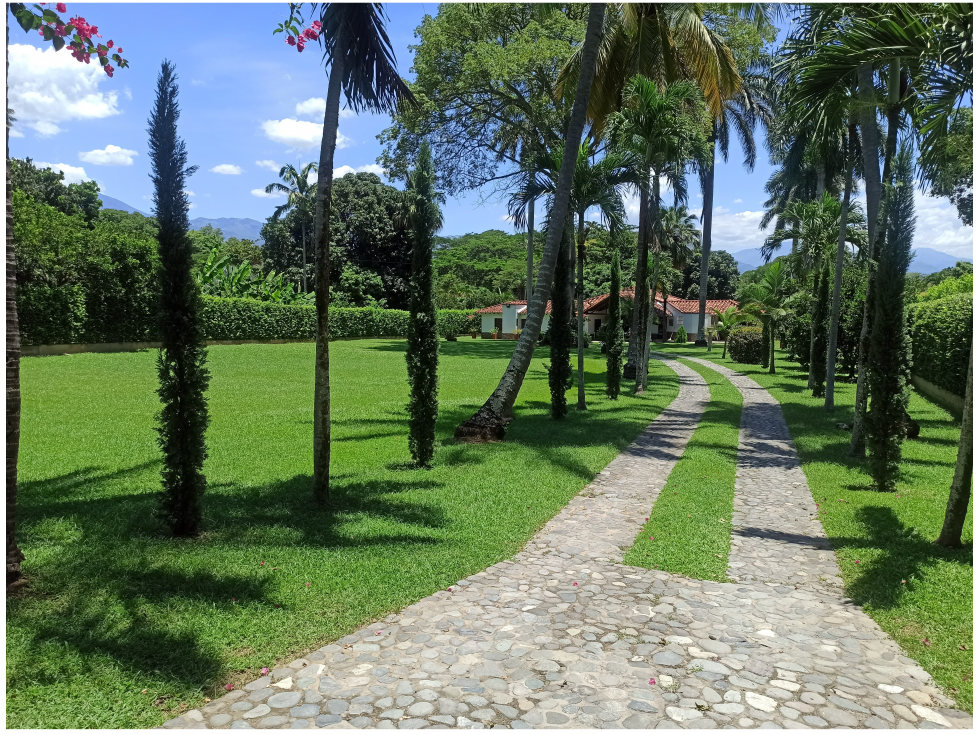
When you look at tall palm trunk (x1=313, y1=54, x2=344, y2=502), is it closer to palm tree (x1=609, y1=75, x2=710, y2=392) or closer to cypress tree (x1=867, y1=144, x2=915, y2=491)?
cypress tree (x1=867, y1=144, x2=915, y2=491)

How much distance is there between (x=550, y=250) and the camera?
12430 mm

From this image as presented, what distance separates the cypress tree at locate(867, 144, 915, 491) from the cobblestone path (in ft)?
9.98

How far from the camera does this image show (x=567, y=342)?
1516 cm

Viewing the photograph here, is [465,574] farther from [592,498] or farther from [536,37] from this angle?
[536,37]

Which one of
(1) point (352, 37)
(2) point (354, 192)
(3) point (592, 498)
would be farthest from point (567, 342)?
(2) point (354, 192)

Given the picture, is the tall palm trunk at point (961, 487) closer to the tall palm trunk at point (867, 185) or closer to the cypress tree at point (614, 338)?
the tall palm trunk at point (867, 185)

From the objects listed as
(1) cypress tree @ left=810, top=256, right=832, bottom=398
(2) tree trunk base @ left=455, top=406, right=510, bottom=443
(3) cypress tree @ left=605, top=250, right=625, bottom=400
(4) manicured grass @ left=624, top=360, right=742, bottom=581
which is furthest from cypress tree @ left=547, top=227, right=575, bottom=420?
(1) cypress tree @ left=810, top=256, right=832, bottom=398

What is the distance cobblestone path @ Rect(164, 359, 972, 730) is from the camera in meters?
3.48

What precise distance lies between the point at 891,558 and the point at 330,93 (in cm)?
773

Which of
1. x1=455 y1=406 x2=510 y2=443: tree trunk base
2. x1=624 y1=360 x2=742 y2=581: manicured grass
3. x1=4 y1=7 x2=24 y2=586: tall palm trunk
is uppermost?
x1=4 y1=7 x2=24 y2=586: tall palm trunk

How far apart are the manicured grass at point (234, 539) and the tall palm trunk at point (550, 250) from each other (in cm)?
62

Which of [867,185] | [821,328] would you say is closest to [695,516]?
[867,185]

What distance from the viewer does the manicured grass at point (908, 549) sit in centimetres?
444

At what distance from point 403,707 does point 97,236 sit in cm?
2896
